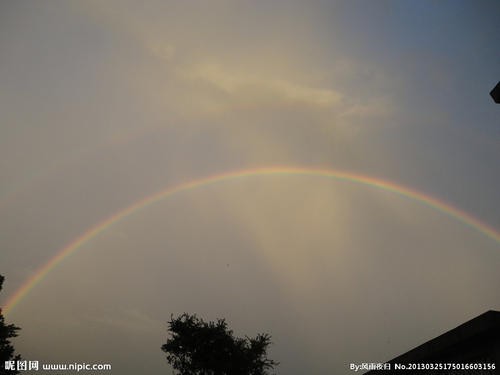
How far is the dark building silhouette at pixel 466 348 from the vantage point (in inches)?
234

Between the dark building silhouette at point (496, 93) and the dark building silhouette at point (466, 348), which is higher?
the dark building silhouette at point (496, 93)

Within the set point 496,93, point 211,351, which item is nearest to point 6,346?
point 211,351

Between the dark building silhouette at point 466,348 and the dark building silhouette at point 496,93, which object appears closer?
the dark building silhouette at point 466,348

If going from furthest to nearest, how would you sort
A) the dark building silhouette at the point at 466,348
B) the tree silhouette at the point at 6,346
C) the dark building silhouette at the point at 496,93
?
1. the tree silhouette at the point at 6,346
2. the dark building silhouette at the point at 496,93
3. the dark building silhouette at the point at 466,348

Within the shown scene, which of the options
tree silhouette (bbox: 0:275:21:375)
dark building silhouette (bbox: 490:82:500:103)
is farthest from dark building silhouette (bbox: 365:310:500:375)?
tree silhouette (bbox: 0:275:21:375)

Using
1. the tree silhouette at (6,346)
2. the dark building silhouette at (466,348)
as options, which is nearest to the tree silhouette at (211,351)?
the tree silhouette at (6,346)

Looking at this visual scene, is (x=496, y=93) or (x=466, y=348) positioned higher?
(x=496, y=93)

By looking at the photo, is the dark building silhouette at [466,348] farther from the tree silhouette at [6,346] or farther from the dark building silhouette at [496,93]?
the tree silhouette at [6,346]

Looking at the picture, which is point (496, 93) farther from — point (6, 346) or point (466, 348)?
point (6, 346)

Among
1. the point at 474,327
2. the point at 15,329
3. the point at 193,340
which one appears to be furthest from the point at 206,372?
the point at 474,327

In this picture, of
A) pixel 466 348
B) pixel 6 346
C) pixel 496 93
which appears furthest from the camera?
pixel 6 346

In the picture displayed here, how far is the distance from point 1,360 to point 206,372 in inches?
816

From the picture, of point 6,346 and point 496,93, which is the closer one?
point 496,93

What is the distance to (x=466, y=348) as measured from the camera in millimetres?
6836
